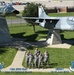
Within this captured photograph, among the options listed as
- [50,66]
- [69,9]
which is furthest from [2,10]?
[69,9]

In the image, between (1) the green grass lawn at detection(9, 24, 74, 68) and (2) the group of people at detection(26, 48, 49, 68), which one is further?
(1) the green grass lawn at detection(9, 24, 74, 68)

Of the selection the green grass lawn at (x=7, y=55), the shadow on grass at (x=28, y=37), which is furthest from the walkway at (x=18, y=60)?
the shadow on grass at (x=28, y=37)

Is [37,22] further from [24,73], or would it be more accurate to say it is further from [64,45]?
[24,73]

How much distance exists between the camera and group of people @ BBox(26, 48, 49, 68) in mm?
28641

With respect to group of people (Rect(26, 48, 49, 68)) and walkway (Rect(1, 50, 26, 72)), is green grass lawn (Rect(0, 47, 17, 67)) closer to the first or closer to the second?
walkway (Rect(1, 50, 26, 72))

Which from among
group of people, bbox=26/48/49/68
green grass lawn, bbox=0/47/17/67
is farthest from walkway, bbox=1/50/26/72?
group of people, bbox=26/48/49/68

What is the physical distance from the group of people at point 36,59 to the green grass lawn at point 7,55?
304 centimetres

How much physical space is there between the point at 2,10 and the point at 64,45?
907cm

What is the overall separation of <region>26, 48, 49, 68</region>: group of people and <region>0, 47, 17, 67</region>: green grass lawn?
3.04 m

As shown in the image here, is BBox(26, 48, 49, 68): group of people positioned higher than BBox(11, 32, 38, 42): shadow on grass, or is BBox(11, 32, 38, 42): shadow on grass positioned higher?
BBox(26, 48, 49, 68): group of people

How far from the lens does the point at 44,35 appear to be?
1869 inches

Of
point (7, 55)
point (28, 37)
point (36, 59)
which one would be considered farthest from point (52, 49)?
point (28, 37)

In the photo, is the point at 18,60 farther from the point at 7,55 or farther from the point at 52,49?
the point at 52,49

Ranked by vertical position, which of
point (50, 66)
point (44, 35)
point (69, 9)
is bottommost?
point (69, 9)
